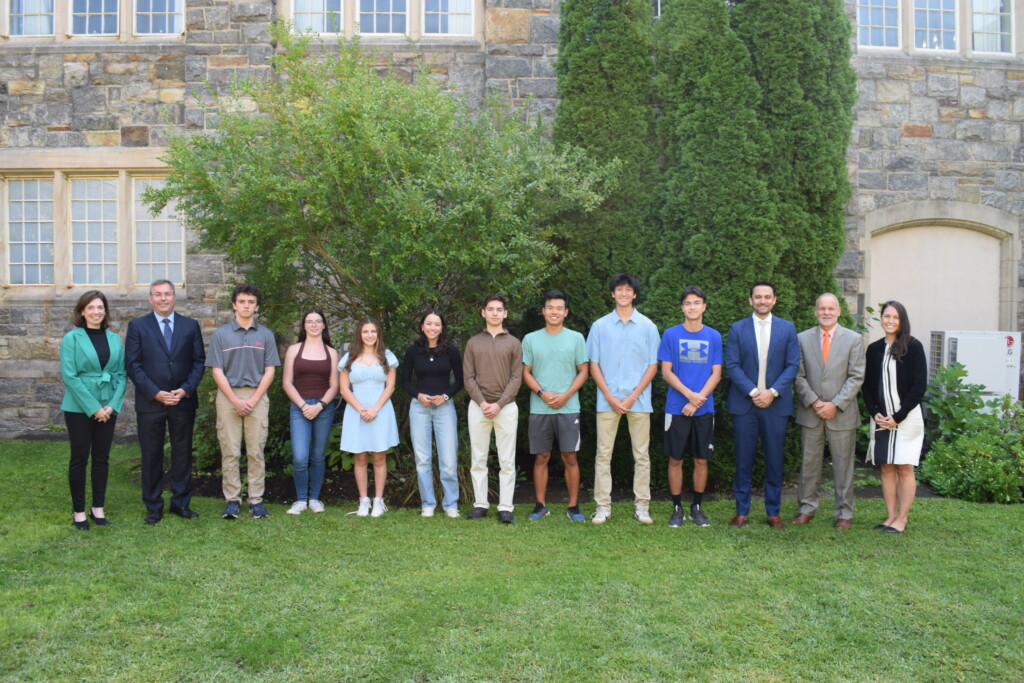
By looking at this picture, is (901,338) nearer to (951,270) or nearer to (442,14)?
(951,270)

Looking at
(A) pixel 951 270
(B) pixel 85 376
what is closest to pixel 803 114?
(A) pixel 951 270

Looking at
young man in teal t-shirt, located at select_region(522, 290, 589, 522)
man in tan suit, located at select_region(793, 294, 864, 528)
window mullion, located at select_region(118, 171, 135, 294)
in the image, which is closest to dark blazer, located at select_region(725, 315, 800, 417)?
man in tan suit, located at select_region(793, 294, 864, 528)

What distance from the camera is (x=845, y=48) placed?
21.5ft

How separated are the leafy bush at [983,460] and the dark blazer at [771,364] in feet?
6.92

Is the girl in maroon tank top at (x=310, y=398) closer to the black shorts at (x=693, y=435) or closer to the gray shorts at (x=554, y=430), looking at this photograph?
the gray shorts at (x=554, y=430)

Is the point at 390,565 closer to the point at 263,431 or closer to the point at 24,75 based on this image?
the point at 263,431

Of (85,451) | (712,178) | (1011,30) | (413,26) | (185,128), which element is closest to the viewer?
(85,451)

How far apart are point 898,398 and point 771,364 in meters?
0.83

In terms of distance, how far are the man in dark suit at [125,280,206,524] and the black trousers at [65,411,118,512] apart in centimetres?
24

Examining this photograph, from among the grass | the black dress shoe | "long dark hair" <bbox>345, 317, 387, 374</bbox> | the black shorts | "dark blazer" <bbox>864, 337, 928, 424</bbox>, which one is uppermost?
"long dark hair" <bbox>345, 317, 387, 374</bbox>

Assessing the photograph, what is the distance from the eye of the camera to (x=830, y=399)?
5234mm

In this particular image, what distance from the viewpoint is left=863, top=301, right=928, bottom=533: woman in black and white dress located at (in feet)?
16.3

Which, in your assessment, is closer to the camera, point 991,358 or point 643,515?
point 643,515

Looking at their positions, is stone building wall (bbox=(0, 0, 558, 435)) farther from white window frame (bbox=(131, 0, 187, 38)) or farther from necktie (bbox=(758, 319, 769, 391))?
necktie (bbox=(758, 319, 769, 391))
